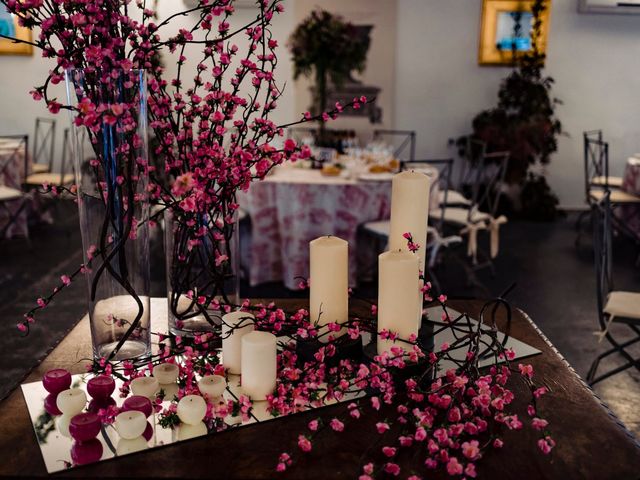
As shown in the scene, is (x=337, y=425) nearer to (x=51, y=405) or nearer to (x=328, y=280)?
(x=328, y=280)

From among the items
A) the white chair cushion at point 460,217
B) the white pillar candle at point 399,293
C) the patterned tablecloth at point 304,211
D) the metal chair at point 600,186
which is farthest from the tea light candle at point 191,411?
the metal chair at point 600,186

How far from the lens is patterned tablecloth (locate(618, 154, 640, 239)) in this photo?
4672 mm

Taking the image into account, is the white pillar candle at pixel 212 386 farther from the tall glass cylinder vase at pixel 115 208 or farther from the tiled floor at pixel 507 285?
the tiled floor at pixel 507 285

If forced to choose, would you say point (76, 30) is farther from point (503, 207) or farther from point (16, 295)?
point (503, 207)

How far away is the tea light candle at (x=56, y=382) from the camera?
1.05 m

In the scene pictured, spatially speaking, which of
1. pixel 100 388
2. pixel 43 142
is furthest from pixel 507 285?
pixel 43 142

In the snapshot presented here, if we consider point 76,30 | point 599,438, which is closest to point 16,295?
point 76,30

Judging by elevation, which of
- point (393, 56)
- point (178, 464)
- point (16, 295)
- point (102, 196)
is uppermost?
point (393, 56)

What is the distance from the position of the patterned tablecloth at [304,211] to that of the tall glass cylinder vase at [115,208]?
8.16 ft

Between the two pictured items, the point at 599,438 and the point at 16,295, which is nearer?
the point at 599,438

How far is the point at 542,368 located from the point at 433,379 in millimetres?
239

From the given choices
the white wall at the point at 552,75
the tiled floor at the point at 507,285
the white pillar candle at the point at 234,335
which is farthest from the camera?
the white wall at the point at 552,75

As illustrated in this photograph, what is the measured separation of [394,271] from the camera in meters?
1.04

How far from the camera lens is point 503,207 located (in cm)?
605
